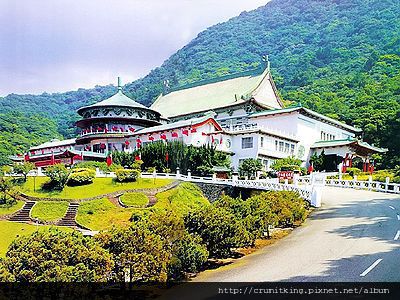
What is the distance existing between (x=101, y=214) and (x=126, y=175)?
4383mm

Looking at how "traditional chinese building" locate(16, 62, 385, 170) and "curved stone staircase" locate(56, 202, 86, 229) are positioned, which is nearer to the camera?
"curved stone staircase" locate(56, 202, 86, 229)

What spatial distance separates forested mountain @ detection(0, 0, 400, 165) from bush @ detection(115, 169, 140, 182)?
92.0 ft

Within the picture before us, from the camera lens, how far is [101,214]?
2344 centimetres

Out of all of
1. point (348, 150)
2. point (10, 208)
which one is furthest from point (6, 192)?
point (348, 150)

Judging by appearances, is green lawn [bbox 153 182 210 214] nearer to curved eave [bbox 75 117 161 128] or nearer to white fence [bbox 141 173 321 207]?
white fence [bbox 141 173 321 207]

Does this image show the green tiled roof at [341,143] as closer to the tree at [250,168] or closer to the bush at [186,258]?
the tree at [250,168]

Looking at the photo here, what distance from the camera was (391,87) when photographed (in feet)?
218

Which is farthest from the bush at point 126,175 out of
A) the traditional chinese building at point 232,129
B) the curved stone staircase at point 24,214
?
the traditional chinese building at point 232,129

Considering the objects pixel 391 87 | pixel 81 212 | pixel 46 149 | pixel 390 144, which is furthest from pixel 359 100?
pixel 81 212

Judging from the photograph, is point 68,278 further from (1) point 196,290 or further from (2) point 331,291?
(2) point 331,291

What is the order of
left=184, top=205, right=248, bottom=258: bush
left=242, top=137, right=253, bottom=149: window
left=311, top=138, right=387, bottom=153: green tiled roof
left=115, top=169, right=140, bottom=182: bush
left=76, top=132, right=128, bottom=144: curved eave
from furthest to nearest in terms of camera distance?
left=76, top=132, right=128, bottom=144: curved eave → left=311, top=138, right=387, bottom=153: green tiled roof → left=242, top=137, right=253, bottom=149: window → left=115, top=169, right=140, bottom=182: bush → left=184, top=205, right=248, bottom=258: bush

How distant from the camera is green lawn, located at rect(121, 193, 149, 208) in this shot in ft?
80.6

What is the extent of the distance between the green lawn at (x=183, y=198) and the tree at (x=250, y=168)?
672 centimetres

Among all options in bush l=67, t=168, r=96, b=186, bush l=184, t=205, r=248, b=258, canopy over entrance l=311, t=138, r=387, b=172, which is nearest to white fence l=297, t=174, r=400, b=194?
canopy over entrance l=311, t=138, r=387, b=172
